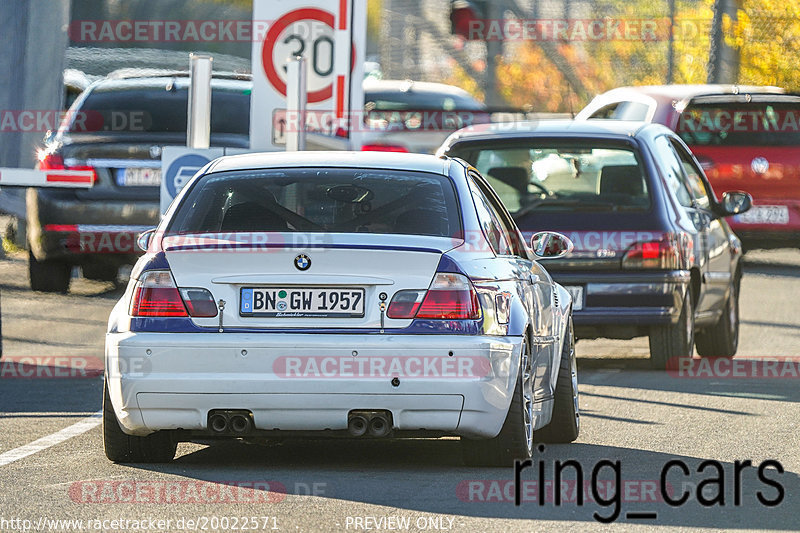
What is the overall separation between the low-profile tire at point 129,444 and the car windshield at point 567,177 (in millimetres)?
4966

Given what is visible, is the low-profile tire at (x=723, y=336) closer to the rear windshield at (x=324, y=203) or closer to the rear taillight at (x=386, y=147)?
the rear windshield at (x=324, y=203)

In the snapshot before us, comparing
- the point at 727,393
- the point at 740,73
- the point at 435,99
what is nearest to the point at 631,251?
the point at 727,393

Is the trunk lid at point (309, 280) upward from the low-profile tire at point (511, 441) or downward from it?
upward

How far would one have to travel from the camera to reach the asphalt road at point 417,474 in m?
7.10

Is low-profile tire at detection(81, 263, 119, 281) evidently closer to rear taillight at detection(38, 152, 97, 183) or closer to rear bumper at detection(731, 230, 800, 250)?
rear taillight at detection(38, 152, 97, 183)

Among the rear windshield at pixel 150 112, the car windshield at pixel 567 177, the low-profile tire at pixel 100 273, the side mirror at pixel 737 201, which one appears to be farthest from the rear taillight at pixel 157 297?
the low-profile tire at pixel 100 273

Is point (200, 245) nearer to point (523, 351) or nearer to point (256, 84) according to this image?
point (523, 351)

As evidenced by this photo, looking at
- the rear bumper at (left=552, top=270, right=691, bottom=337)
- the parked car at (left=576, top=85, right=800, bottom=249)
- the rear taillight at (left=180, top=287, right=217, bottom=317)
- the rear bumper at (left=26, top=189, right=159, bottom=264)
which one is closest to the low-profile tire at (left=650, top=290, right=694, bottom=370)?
the rear bumper at (left=552, top=270, right=691, bottom=337)

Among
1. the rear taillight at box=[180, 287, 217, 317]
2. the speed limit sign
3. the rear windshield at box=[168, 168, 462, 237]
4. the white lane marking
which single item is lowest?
the white lane marking

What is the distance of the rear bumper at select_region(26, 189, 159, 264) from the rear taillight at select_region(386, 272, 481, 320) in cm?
942

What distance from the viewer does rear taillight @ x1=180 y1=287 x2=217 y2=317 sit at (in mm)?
8055

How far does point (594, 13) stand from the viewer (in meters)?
A: 57.3

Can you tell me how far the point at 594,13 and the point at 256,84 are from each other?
44393mm

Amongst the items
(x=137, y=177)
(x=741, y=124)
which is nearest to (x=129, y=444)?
(x=137, y=177)
